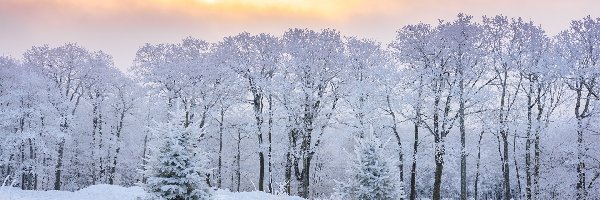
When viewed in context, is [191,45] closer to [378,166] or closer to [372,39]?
[372,39]

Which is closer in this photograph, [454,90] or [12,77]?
[454,90]

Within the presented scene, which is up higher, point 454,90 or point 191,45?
point 191,45

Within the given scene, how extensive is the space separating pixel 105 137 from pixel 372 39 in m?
23.6

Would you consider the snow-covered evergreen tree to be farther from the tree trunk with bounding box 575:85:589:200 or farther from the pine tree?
the tree trunk with bounding box 575:85:589:200

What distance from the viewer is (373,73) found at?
25.4m

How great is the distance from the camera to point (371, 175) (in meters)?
15.7

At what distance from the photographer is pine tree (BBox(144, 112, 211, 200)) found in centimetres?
1146

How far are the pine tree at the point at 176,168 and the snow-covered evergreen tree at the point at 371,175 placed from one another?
5705 millimetres

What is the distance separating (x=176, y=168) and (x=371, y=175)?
6708 millimetres

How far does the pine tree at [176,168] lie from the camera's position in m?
11.5

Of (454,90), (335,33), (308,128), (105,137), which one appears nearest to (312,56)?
(335,33)

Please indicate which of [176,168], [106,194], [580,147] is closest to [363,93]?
[580,147]

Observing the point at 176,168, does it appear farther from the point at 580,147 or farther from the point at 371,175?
the point at 580,147

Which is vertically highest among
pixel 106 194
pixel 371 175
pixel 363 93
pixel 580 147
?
pixel 363 93
